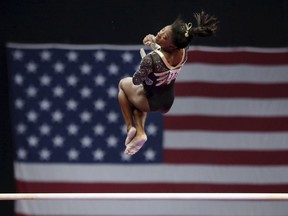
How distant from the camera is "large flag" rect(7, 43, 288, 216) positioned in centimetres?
472

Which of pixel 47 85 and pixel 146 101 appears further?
pixel 47 85

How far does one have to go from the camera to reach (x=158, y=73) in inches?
115

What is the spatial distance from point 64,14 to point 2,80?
69 centimetres

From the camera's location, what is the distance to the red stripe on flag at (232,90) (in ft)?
15.5

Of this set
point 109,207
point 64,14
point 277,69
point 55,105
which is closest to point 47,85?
point 55,105

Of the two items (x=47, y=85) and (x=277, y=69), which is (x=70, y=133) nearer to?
(x=47, y=85)

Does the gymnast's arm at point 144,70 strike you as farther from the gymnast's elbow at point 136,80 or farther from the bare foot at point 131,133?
the bare foot at point 131,133

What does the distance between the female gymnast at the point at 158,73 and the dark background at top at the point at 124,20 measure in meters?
1.74

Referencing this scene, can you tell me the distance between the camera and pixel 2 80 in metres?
4.84

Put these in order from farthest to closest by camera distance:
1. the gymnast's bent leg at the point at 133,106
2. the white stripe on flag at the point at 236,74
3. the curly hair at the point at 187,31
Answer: the white stripe on flag at the point at 236,74 → the gymnast's bent leg at the point at 133,106 → the curly hair at the point at 187,31

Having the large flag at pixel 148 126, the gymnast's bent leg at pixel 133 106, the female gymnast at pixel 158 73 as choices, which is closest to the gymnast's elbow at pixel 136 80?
the female gymnast at pixel 158 73

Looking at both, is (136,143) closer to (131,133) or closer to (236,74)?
(131,133)

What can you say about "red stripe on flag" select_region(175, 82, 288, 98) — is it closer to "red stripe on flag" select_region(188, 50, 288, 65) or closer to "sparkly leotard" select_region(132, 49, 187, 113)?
"red stripe on flag" select_region(188, 50, 288, 65)

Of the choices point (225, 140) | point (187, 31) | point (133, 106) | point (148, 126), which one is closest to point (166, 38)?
point (187, 31)
